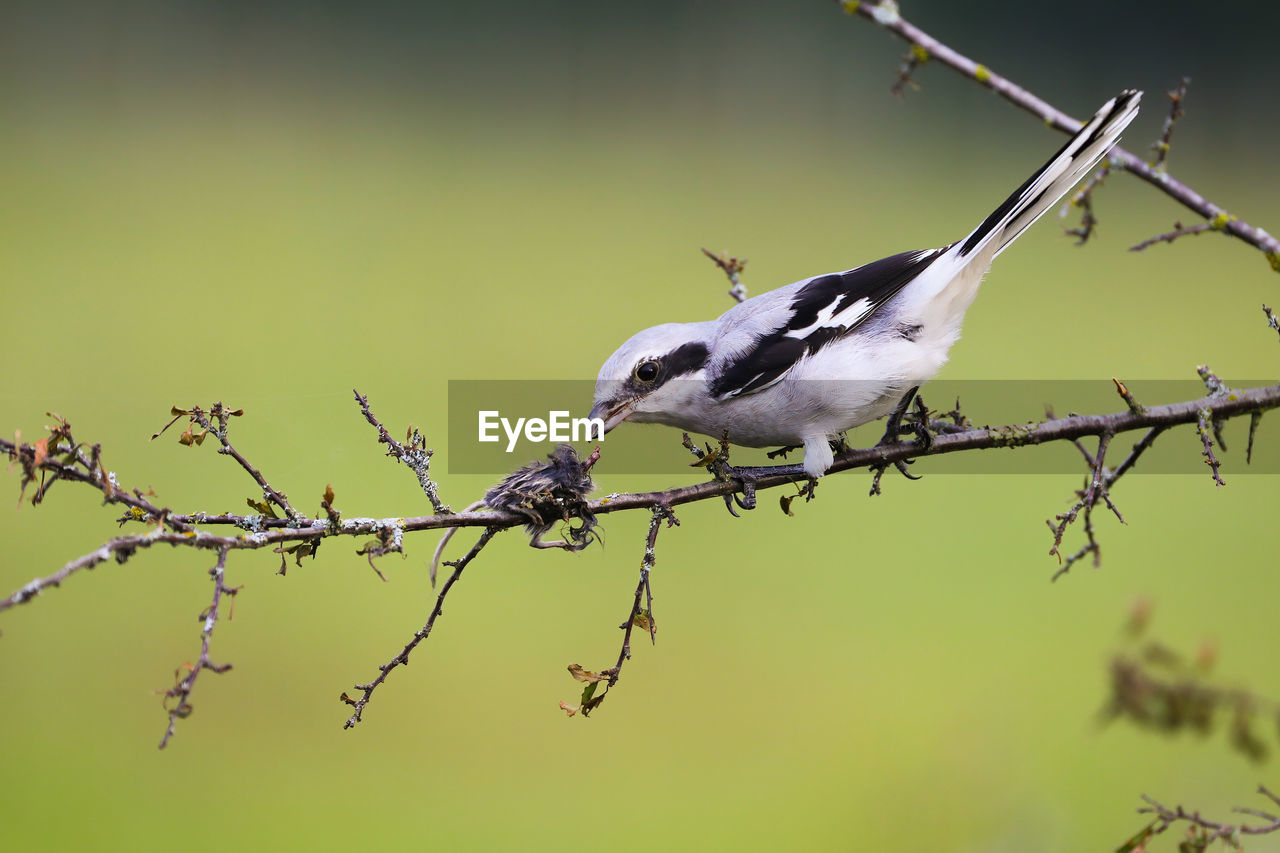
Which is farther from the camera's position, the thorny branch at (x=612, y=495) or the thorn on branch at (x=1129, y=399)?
the thorn on branch at (x=1129, y=399)

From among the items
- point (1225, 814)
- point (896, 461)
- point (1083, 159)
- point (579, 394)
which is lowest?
point (1225, 814)

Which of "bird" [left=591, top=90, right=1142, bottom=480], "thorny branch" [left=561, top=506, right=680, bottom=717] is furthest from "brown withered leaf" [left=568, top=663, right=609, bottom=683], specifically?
"bird" [left=591, top=90, right=1142, bottom=480]

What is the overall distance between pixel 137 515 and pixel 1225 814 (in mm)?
2161

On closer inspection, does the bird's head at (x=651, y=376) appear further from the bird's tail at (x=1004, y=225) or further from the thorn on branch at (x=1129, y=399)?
the thorn on branch at (x=1129, y=399)

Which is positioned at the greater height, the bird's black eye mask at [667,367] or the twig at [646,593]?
the bird's black eye mask at [667,367]

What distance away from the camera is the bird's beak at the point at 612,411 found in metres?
1.53

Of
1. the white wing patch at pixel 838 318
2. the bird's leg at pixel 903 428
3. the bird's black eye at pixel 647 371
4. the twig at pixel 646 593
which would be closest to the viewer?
the twig at pixel 646 593

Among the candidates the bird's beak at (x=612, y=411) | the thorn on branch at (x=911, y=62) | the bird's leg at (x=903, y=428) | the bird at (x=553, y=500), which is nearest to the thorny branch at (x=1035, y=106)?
the thorn on branch at (x=911, y=62)

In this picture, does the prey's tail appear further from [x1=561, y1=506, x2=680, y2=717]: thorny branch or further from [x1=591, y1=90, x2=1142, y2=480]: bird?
[x1=561, y1=506, x2=680, y2=717]: thorny branch

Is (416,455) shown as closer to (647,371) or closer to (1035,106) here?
(647,371)

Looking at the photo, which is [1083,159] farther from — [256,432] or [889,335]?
[256,432]

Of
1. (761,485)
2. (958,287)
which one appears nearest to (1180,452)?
(958,287)

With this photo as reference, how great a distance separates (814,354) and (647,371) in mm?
300

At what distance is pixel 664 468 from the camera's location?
8.13 ft
